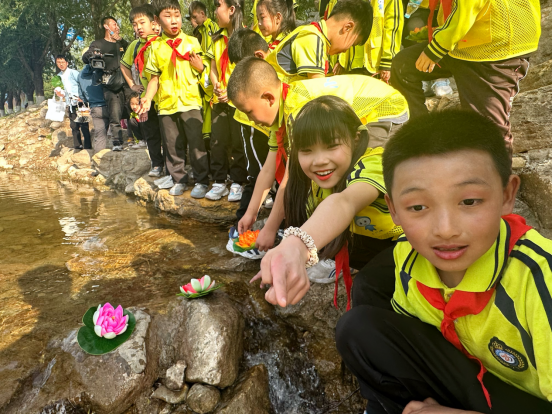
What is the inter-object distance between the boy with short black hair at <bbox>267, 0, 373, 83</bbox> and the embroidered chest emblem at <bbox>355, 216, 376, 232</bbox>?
5.19ft

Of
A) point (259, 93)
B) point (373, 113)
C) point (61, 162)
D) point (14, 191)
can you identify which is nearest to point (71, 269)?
point (259, 93)

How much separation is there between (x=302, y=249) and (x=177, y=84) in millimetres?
3852

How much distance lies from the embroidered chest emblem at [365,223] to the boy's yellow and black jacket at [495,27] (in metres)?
1.29

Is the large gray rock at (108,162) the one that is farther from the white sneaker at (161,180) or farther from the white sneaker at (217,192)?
the white sneaker at (217,192)

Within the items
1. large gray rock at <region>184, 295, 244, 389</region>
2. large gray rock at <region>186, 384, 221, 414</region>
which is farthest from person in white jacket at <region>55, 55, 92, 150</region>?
large gray rock at <region>186, 384, 221, 414</region>

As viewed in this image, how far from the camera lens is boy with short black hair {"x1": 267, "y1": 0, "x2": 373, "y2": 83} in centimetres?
306

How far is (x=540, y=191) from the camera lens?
227cm

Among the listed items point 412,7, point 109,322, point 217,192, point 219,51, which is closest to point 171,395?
point 109,322

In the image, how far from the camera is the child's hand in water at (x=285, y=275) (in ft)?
3.67

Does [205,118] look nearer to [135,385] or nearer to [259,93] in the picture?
[259,93]

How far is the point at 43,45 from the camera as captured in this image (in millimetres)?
22031

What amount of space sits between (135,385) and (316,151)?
1533 millimetres

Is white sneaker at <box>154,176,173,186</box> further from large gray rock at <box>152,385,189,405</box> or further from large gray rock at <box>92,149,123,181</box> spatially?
large gray rock at <box>152,385,189,405</box>

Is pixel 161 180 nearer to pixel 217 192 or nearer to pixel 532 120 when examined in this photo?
pixel 217 192
